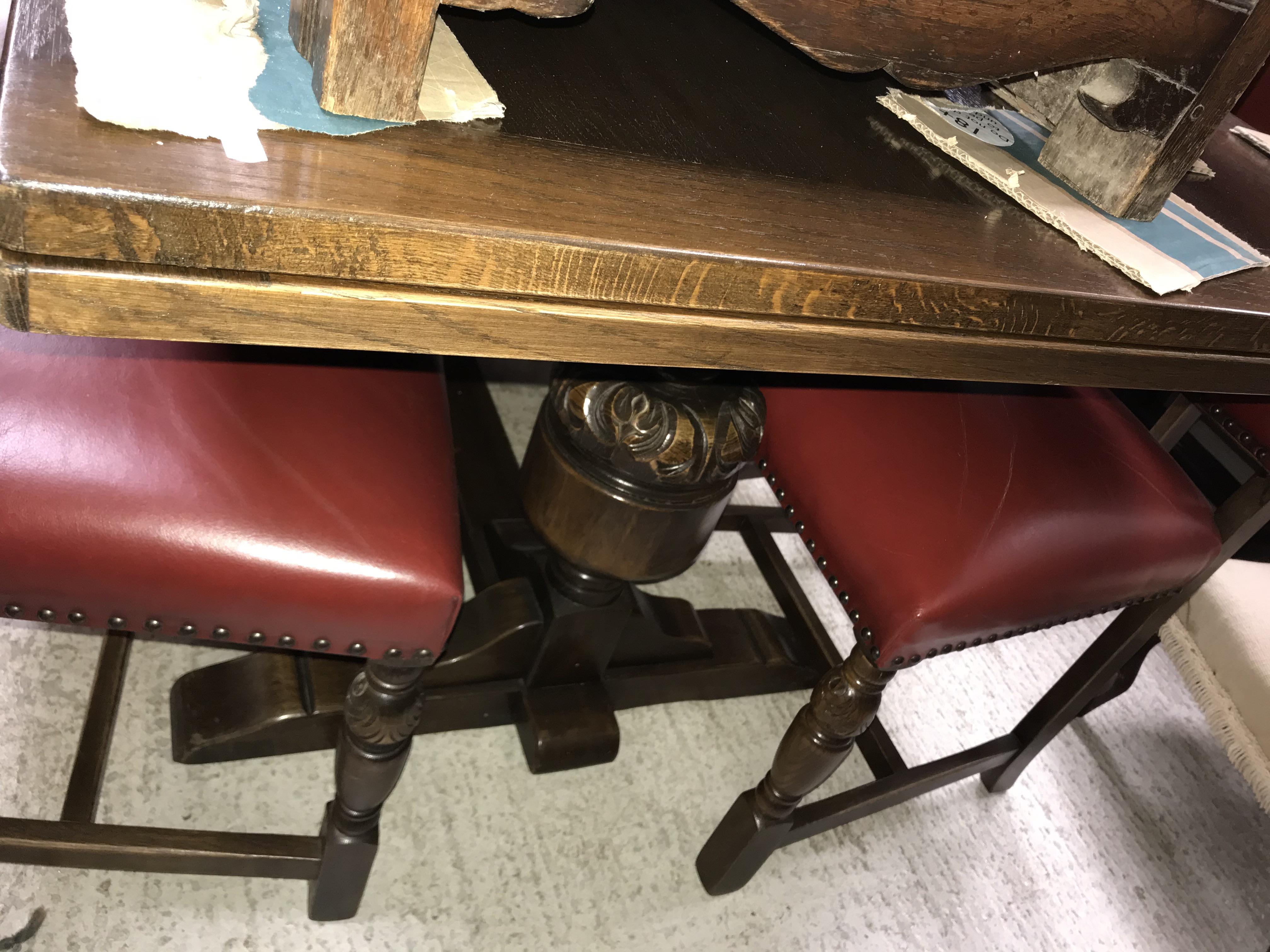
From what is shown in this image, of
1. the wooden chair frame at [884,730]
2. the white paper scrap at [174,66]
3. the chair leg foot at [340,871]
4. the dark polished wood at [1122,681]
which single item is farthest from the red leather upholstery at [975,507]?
the white paper scrap at [174,66]

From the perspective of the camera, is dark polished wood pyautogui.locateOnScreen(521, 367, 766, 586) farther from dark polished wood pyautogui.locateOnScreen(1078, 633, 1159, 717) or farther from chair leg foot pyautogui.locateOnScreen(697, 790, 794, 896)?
dark polished wood pyautogui.locateOnScreen(1078, 633, 1159, 717)

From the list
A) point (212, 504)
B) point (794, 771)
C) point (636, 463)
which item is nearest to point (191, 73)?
point (212, 504)

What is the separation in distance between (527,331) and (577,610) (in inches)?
28.8

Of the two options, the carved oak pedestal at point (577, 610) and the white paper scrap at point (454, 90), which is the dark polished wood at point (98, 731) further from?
the white paper scrap at point (454, 90)

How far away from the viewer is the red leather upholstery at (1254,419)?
4.19 ft

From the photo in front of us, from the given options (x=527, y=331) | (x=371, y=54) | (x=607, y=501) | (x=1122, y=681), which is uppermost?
(x=371, y=54)

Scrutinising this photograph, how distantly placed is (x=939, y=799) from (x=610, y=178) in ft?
4.03

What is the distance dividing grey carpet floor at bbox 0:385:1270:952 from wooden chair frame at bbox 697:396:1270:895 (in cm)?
8

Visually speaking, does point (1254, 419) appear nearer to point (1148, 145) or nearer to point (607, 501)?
point (1148, 145)

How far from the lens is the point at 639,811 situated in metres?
1.36

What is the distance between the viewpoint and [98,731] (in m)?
1.14

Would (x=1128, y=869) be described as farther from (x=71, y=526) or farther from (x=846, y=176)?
(x=71, y=526)

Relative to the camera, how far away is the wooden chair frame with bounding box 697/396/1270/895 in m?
1.11

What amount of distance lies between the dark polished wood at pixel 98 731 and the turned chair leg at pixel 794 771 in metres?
0.72
